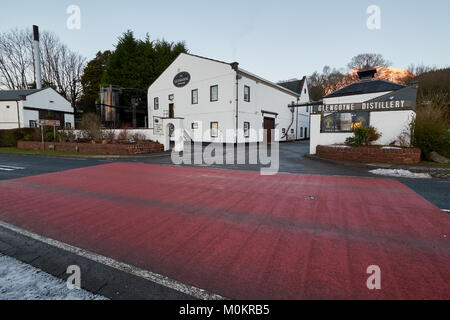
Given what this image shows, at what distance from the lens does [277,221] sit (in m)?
4.16

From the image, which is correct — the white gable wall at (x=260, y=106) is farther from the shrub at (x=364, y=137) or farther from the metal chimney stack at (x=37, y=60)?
the metal chimney stack at (x=37, y=60)

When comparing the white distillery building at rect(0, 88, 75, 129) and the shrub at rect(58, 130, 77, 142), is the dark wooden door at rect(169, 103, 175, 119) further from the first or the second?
the white distillery building at rect(0, 88, 75, 129)

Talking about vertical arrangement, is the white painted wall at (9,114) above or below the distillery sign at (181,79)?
below

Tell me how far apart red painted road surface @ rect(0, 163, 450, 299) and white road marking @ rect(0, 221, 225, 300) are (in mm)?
87

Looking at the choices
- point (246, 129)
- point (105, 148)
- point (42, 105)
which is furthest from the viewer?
point (42, 105)

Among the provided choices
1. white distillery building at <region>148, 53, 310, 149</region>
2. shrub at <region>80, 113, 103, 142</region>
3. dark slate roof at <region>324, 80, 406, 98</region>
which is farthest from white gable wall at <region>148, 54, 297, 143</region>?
dark slate roof at <region>324, 80, 406, 98</region>

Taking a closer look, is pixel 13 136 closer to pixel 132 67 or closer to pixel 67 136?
pixel 67 136

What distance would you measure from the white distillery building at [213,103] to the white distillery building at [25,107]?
45.8 ft

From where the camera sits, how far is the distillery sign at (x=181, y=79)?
81.0ft

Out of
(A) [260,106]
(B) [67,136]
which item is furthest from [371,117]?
(B) [67,136]

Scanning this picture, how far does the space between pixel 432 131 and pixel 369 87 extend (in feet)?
51.6

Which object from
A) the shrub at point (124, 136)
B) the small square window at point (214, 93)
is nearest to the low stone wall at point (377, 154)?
the small square window at point (214, 93)

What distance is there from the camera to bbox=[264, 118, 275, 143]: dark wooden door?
26.4 meters

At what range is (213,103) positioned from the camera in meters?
22.6
